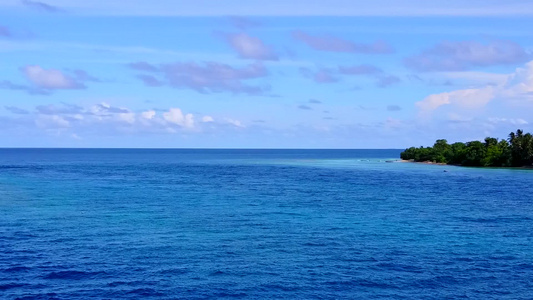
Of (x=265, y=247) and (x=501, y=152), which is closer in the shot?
(x=265, y=247)

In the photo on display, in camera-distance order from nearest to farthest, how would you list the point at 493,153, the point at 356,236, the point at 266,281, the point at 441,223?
1. the point at 266,281
2. the point at 356,236
3. the point at 441,223
4. the point at 493,153

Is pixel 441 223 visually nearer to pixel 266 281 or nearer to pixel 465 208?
pixel 465 208

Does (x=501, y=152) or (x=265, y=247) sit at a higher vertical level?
(x=501, y=152)

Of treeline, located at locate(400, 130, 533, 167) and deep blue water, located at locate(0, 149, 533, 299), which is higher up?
treeline, located at locate(400, 130, 533, 167)

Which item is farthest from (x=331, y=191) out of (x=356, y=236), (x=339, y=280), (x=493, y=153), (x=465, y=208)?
(x=493, y=153)

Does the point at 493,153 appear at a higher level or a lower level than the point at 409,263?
higher

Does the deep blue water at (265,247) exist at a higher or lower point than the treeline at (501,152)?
lower

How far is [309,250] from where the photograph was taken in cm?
4678

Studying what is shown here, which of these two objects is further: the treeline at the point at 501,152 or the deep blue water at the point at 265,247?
the treeline at the point at 501,152

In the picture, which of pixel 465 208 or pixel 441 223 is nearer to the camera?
pixel 441 223

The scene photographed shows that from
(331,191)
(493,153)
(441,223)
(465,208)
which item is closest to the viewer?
(441,223)

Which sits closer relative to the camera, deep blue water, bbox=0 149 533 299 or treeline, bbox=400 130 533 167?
deep blue water, bbox=0 149 533 299

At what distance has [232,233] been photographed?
54.6 metres

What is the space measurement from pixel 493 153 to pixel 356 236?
483 feet
